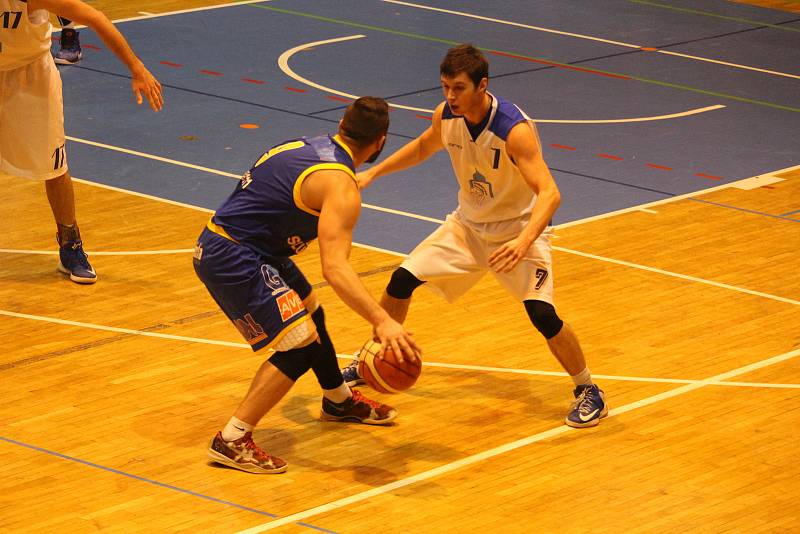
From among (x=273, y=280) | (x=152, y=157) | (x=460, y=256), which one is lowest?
(x=152, y=157)

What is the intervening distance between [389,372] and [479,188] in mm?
1330

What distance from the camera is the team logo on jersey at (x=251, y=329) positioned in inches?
264

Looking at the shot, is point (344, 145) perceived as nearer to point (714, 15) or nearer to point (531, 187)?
point (531, 187)

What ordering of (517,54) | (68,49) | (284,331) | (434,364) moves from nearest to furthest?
(284,331), (434,364), (68,49), (517,54)

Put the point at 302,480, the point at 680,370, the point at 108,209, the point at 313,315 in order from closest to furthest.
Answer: the point at 302,480
the point at 313,315
the point at 680,370
the point at 108,209

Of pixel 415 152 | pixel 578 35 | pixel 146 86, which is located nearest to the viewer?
pixel 415 152

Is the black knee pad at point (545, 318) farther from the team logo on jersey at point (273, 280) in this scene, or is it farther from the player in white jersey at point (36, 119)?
the player in white jersey at point (36, 119)

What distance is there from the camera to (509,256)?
6785mm

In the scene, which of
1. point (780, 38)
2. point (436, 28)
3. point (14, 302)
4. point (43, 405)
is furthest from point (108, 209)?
point (780, 38)

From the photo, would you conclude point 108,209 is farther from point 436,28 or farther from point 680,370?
point 436,28

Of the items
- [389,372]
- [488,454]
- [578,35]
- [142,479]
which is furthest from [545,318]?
[578,35]

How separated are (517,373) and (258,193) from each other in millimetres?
2067

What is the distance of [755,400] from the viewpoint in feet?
25.0

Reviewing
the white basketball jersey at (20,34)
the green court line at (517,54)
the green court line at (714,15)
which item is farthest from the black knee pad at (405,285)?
the green court line at (714,15)
